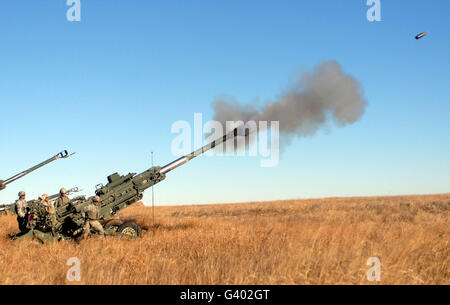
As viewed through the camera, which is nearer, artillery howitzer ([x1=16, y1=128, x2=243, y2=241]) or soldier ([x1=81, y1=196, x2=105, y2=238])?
soldier ([x1=81, y1=196, x2=105, y2=238])

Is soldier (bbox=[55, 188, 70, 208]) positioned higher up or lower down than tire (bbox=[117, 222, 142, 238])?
higher up

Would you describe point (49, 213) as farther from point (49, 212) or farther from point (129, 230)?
point (129, 230)

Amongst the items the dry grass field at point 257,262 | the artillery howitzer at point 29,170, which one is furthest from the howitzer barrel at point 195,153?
the artillery howitzer at point 29,170

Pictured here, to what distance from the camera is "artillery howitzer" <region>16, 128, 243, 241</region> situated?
39.9 ft

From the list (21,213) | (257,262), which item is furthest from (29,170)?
(257,262)

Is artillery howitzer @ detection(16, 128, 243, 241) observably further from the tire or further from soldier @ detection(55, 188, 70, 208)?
soldier @ detection(55, 188, 70, 208)

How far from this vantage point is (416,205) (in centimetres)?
2538

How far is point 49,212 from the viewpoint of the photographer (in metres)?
12.0

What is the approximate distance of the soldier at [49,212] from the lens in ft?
39.2

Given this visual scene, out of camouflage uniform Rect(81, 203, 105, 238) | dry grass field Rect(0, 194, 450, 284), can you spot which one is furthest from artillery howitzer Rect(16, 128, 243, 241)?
dry grass field Rect(0, 194, 450, 284)

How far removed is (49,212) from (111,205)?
190 centimetres
